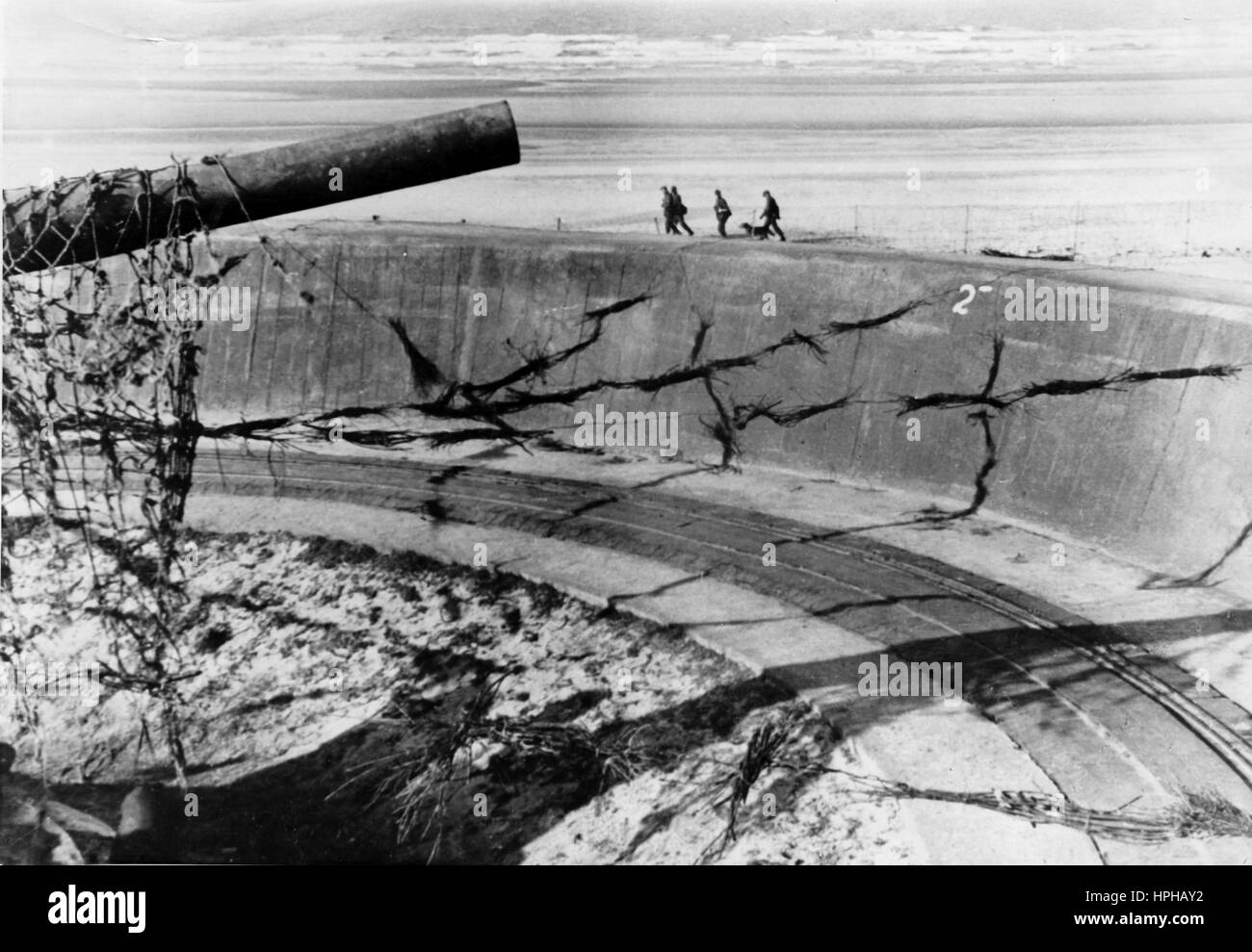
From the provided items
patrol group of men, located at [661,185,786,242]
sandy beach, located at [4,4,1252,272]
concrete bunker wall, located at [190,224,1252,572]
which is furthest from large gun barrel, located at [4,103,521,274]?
patrol group of men, located at [661,185,786,242]

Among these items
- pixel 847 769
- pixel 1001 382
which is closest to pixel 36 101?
pixel 1001 382

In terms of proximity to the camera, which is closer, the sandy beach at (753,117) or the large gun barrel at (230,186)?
the large gun barrel at (230,186)

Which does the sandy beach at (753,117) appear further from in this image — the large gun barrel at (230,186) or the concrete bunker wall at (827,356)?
the large gun barrel at (230,186)

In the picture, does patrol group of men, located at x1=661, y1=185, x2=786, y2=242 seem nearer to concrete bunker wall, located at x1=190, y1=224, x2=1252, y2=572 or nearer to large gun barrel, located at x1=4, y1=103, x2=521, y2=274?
concrete bunker wall, located at x1=190, y1=224, x2=1252, y2=572

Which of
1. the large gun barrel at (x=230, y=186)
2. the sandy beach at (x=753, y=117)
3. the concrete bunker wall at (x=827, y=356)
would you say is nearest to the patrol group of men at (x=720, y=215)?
the concrete bunker wall at (x=827, y=356)

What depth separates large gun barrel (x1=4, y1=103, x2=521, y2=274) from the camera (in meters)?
9.23

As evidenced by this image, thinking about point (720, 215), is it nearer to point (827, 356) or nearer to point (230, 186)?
point (827, 356)

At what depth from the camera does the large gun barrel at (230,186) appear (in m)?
9.23

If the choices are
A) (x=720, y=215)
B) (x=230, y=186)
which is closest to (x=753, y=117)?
(x=720, y=215)

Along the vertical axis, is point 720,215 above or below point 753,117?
below

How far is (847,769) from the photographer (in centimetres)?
977

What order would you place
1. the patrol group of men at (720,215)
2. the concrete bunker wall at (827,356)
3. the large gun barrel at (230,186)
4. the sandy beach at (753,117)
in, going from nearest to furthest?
the large gun barrel at (230,186), the concrete bunker wall at (827,356), the sandy beach at (753,117), the patrol group of men at (720,215)

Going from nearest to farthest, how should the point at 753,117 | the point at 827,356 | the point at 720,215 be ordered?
the point at 827,356 → the point at 720,215 → the point at 753,117

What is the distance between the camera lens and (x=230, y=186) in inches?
368
